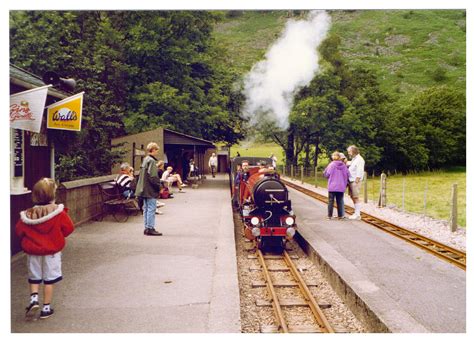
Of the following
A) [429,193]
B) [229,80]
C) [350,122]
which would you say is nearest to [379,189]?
[429,193]

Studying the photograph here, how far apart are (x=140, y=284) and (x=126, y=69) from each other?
16.6 meters

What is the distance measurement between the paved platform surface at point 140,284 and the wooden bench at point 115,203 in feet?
4.11

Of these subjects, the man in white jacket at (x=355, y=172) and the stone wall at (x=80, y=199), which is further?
the man in white jacket at (x=355, y=172)

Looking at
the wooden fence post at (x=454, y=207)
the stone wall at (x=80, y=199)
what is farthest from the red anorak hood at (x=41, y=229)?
the wooden fence post at (x=454, y=207)

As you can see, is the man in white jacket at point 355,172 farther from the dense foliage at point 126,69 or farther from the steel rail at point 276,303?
the dense foliage at point 126,69

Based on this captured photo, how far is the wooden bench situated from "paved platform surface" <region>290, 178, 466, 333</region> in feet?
14.3

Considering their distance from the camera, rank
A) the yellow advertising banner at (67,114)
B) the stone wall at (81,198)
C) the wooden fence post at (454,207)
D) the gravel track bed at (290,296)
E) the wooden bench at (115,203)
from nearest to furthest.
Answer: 1. the gravel track bed at (290,296)
2. the yellow advertising banner at (67,114)
3. the stone wall at (81,198)
4. the wooden fence post at (454,207)
5. the wooden bench at (115,203)

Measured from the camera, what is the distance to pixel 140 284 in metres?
6.03

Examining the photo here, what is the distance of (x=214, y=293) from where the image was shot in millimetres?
5680

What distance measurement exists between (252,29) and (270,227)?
14.1 ft

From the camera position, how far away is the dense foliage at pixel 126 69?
15383 mm

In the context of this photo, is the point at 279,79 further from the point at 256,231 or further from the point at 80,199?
the point at 256,231

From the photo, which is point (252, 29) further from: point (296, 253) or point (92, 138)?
point (92, 138)

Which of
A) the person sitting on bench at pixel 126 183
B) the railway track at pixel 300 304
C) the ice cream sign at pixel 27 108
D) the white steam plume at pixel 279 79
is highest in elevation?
the white steam plume at pixel 279 79
